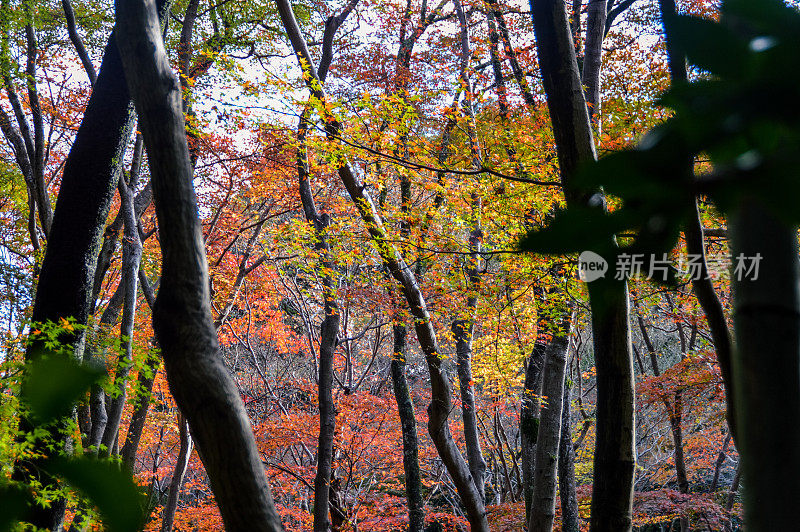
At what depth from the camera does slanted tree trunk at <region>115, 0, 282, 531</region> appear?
1749mm

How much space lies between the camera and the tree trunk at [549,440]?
5344mm

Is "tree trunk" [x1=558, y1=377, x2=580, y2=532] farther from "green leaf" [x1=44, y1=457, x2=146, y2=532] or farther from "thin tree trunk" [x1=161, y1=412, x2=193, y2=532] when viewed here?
"green leaf" [x1=44, y1=457, x2=146, y2=532]

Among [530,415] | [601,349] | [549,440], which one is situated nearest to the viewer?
[601,349]

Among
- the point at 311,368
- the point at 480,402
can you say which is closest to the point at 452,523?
the point at 480,402

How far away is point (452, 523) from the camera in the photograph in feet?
33.8

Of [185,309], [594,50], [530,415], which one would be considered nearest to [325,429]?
[530,415]

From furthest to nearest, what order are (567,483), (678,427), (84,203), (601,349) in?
(678,427), (567,483), (84,203), (601,349)

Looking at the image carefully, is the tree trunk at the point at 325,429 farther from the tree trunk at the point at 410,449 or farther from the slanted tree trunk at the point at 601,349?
the slanted tree trunk at the point at 601,349

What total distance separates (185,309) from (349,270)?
851cm

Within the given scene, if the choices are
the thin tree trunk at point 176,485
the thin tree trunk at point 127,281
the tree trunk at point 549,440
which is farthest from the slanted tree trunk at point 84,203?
the thin tree trunk at point 176,485

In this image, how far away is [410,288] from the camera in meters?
5.46

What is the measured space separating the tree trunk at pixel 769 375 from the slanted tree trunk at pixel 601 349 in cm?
179

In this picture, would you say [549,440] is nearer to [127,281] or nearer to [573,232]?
[127,281]

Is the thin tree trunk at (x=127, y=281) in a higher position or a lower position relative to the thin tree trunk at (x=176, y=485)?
higher
